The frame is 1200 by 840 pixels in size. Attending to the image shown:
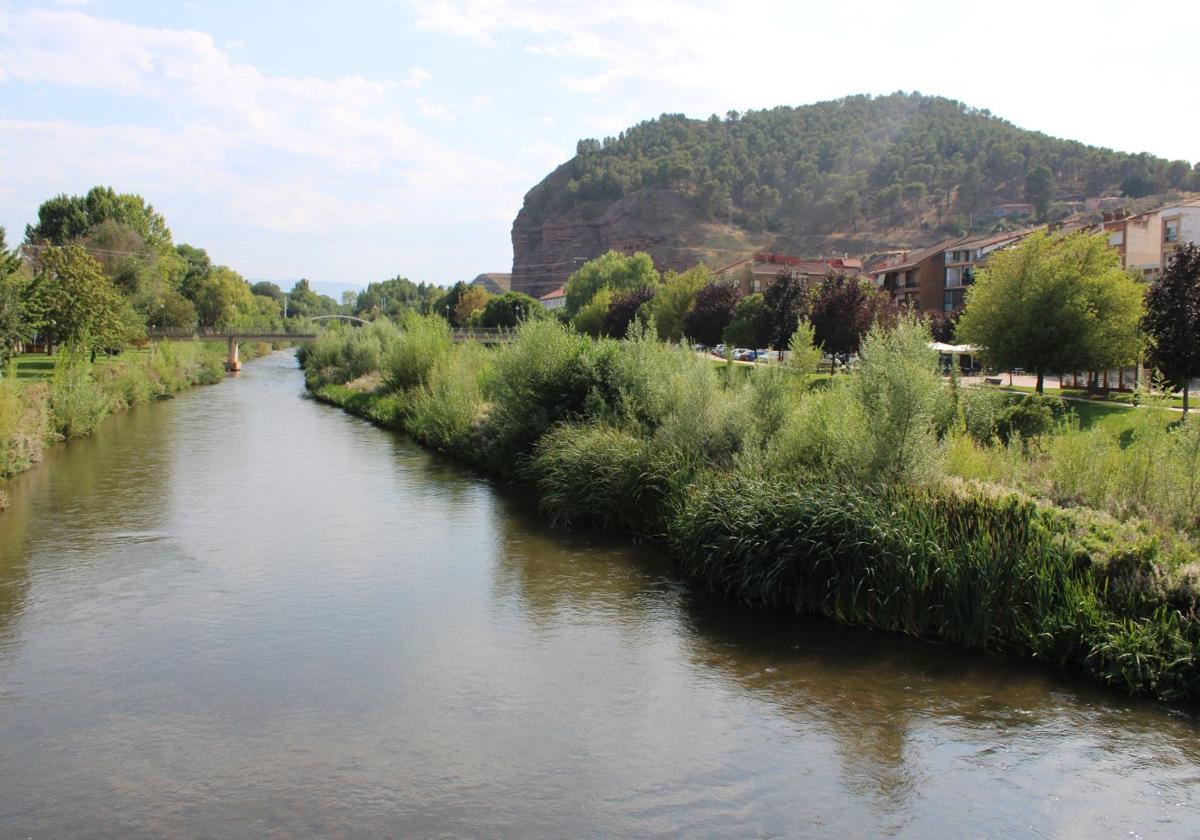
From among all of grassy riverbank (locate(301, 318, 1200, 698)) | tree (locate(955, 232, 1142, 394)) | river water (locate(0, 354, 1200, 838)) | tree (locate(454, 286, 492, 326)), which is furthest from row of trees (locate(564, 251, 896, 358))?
tree (locate(454, 286, 492, 326))

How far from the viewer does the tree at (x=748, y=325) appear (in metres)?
46.1

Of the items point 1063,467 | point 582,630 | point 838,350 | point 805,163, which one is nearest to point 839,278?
point 838,350

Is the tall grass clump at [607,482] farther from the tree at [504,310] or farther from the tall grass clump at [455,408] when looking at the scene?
the tree at [504,310]

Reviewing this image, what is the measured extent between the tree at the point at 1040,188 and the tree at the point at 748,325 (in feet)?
328

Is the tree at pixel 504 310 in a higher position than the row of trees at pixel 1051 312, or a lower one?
higher

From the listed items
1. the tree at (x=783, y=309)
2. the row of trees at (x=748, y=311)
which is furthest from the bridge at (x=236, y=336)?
the tree at (x=783, y=309)

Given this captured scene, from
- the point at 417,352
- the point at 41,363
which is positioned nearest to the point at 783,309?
the point at 417,352

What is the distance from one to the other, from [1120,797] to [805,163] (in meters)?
179

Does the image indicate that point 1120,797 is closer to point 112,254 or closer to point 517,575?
point 517,575

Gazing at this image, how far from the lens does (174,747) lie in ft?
33.6

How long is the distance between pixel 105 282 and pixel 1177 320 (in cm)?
5219

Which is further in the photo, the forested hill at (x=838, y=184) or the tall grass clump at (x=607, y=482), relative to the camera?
the forested hill at (x=838, y=184)

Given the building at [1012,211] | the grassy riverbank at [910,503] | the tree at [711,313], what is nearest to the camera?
the grassy riverbank at [910,503]

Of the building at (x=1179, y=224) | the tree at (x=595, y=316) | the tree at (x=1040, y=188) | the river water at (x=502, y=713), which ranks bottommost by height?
the river water at (x=502, y=713)
